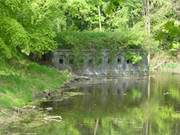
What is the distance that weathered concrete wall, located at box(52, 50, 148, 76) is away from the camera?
3875 centimetres

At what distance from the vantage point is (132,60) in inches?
1586

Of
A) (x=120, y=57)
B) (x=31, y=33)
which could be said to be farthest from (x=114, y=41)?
(x=31, y=33)

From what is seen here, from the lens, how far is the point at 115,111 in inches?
898

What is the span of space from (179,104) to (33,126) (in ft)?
33.7

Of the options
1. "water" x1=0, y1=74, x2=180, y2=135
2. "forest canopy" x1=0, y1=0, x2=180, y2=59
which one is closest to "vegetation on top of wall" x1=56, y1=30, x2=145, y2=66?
"forest canopy" x1=0, y1=0, x2=180, y2=59

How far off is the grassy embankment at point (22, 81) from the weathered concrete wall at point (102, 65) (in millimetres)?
5840

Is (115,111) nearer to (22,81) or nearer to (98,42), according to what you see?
(22,81)

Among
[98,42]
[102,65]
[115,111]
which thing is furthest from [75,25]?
[115,111]

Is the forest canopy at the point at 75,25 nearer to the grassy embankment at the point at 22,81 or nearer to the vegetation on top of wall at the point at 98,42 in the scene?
the vegetation on top of wall at the point at 98,42

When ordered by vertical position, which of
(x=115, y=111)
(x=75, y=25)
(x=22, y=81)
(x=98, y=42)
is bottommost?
(x=115, y=111)

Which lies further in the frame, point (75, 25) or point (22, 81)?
point (75, 25)

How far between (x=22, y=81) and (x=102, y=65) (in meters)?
Result: 15.9

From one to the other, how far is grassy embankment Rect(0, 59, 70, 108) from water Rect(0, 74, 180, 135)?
3.99 ft

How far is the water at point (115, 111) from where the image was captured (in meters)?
18.2
